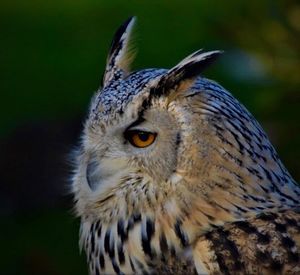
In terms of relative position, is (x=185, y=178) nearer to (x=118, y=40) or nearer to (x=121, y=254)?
(x=121, y=254)

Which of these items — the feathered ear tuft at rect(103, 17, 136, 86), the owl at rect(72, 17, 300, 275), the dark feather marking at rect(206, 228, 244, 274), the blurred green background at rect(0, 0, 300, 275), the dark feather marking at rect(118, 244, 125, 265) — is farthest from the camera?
the blurred green background at rect(0, 0, 300, 275)

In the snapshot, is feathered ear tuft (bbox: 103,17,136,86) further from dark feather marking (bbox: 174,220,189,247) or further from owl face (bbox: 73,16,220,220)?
dark feather marking (bbox: 174,220,189,247)

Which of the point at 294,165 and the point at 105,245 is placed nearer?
the point at 105,245

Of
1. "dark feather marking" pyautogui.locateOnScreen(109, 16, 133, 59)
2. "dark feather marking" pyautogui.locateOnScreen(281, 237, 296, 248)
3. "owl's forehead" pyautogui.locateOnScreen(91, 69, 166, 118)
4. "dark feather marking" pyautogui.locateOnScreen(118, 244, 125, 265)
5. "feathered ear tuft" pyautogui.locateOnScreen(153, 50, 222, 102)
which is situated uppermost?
"dark feather marking" pyautogui.locateOnScreen(109, 16, 133, 59)

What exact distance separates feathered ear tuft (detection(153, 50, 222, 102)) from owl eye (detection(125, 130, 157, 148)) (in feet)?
0.47

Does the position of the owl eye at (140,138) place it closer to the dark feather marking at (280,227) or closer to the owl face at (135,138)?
the owl face at (135,138)

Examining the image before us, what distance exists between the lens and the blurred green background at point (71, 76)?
521 cm

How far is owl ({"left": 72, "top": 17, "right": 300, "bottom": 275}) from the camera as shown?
12.6 feet

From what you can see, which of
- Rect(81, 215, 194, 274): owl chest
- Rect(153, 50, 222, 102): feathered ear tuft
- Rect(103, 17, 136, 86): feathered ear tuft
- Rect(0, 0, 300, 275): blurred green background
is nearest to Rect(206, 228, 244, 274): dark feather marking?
Rect(81, 215, 194, 274): owl chest

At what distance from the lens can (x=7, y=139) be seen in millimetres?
9250

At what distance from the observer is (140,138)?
13.0 feet

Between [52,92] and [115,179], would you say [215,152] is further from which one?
[52,92]

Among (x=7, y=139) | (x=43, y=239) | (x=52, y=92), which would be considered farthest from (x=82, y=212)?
(x=52, y=92)

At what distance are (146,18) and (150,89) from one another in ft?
28.5
